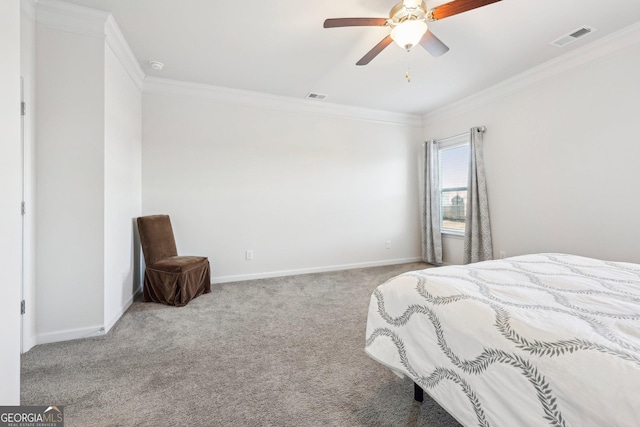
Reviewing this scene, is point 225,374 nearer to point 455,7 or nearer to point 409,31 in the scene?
point 409,31

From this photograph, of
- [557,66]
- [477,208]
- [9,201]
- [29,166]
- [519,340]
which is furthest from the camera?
[477,208]

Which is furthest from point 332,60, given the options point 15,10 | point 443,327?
point 443,327

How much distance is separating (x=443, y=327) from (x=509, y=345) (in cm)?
26

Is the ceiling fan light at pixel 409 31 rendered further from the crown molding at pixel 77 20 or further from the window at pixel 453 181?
the window at pixel 453 181

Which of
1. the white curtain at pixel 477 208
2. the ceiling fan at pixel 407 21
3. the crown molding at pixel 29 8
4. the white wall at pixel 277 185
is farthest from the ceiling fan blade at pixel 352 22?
the white curtain at pixel 477 208

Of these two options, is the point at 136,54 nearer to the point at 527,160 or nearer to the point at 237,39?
the point at 237,39

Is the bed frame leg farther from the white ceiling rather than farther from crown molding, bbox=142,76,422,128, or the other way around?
crown molding, bbox=142,76,422,128

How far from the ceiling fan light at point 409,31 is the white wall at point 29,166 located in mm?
2614

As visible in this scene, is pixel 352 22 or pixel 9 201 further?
pixel 352 22

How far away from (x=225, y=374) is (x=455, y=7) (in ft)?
8.90

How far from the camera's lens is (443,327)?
114 centimetres

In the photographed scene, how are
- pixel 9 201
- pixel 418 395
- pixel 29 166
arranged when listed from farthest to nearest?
pixel 29 166, pixel 418 395, pixel 9 201

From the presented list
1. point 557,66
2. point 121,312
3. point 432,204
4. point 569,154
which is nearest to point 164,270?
point 121,312

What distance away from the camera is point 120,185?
2.60 meters
